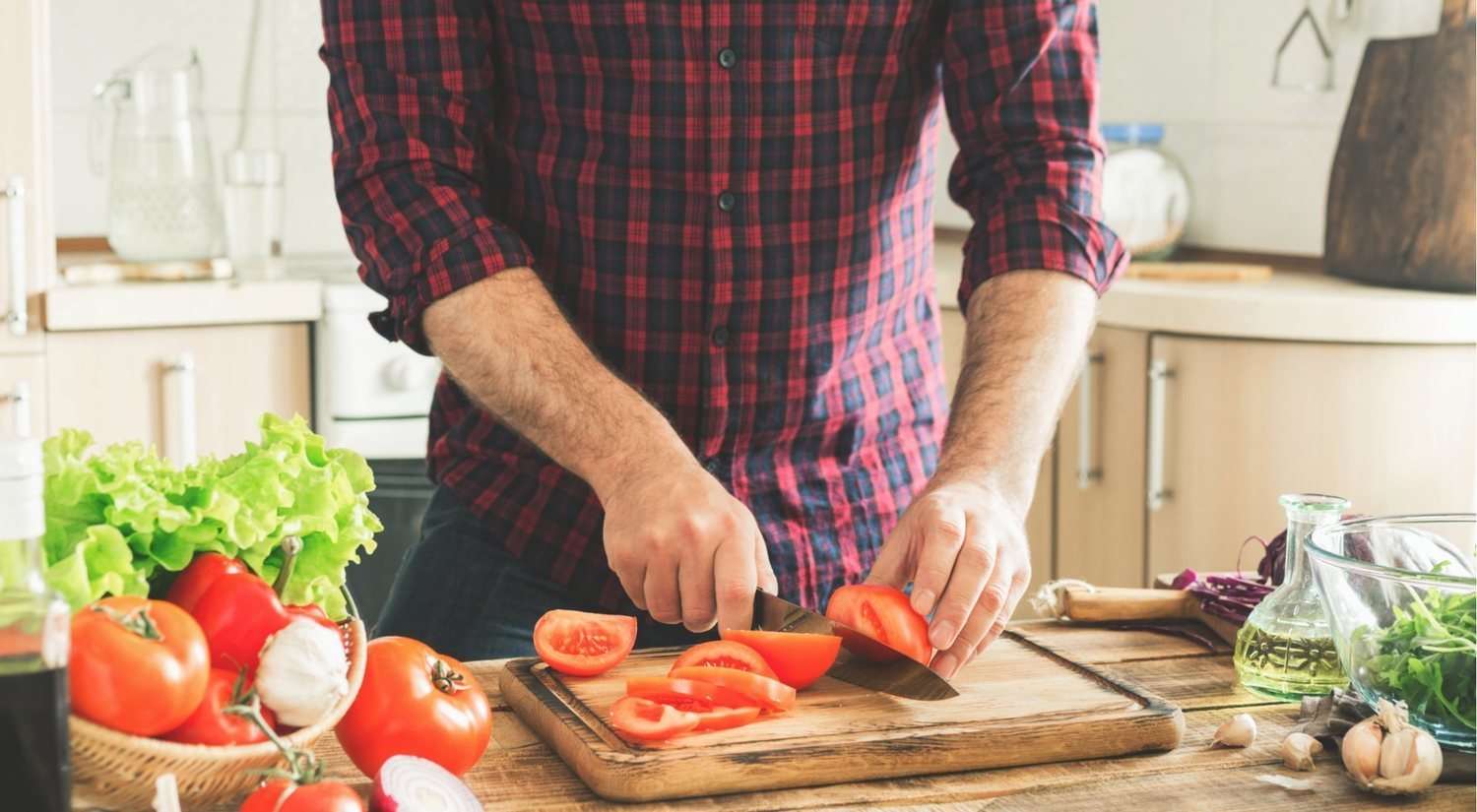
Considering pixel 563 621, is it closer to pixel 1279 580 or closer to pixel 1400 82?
pixel 1279 580

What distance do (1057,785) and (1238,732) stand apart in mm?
132

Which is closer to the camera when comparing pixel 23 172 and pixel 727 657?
pixel 727 657

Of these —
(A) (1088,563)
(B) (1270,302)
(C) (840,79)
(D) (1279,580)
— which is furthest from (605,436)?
(A) (1088,563)

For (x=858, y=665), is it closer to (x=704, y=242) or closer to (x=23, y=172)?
(x=704, y=242)

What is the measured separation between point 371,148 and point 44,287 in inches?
47.5

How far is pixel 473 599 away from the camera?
1.45m

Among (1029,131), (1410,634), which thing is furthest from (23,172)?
(1410,634)

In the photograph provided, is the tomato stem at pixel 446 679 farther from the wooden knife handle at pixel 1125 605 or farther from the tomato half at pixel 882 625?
the wooden knife handle at pixel 1125 605

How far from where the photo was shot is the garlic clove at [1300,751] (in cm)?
98

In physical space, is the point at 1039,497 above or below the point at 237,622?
below

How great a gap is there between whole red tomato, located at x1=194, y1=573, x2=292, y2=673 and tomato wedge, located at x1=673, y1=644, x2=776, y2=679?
0.30 metres

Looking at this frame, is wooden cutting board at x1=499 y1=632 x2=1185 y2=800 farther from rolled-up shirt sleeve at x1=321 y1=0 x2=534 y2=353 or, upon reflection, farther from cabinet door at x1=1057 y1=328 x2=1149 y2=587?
cabinet door at x1=1057 y1=328 x2=1149 y2=587

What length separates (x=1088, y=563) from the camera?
2617 mm

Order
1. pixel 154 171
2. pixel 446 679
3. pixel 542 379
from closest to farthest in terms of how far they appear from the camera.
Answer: pixel 446 679
pixel 542 379
pixel 154 171
